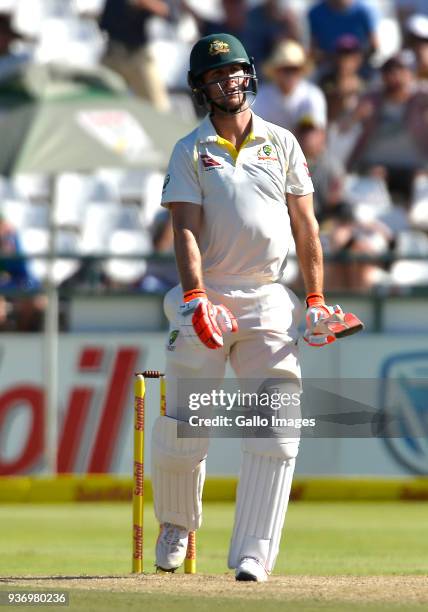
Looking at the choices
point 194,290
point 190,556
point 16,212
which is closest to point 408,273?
point 16,212

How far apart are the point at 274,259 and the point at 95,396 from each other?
5979 mm

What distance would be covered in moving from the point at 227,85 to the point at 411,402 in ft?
18.7

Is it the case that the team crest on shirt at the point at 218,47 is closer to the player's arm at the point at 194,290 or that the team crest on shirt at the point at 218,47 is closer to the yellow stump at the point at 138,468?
the player's arm at the point at 194,290

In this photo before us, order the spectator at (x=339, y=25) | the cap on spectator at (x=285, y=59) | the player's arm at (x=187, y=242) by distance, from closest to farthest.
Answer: the player's arm at (x=187, y=242) < the cap on spectator at (x=285, y=59) < the spectator at (x=339, y=25)

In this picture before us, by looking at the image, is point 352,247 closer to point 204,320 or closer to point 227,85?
point 227,85

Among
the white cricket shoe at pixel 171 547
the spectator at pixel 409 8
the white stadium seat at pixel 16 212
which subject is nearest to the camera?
the white cricket shoe at pixel 171 547

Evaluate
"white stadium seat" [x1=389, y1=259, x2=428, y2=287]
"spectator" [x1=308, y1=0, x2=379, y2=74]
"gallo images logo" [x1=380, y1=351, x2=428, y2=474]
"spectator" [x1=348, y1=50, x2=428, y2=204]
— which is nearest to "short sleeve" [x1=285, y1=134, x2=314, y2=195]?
"gallo images logo" [x1=380, y1=351, x2=428, y2=474]

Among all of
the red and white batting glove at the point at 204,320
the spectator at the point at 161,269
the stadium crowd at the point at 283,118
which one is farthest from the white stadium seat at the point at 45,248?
the red and white batting glove at the point at 204,320

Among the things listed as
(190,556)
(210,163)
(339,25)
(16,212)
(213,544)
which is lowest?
(213,544)

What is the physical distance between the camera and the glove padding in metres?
5.71

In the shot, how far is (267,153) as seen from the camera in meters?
5.86

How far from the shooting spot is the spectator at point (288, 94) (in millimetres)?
13734

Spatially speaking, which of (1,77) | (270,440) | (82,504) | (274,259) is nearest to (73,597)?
(270,440)

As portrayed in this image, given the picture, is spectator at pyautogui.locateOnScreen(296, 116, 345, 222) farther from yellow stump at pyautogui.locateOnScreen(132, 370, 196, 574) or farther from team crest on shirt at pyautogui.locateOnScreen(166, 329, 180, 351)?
team crest on shirt at pyautogui.locateOnScreen(166, 329, 180, 351)
